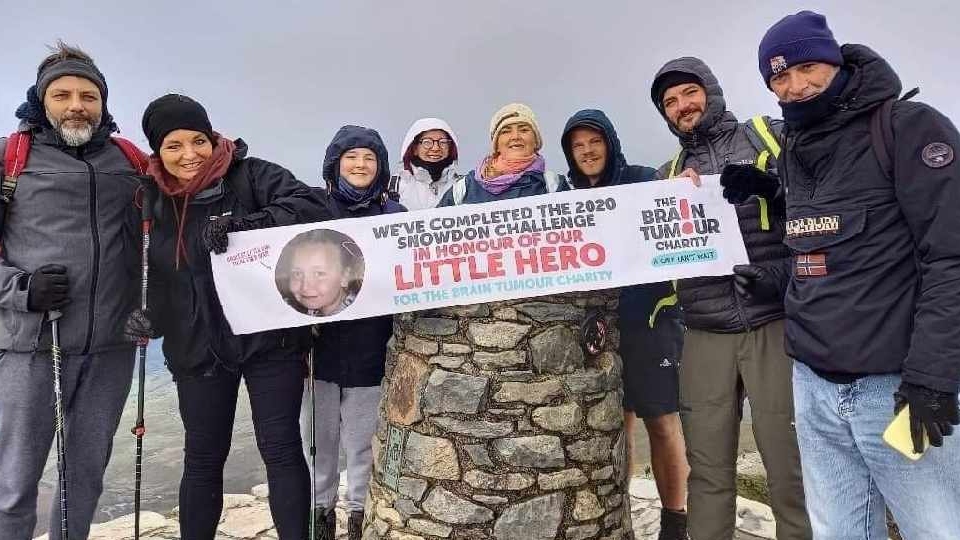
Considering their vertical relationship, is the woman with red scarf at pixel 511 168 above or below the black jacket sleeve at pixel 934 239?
above

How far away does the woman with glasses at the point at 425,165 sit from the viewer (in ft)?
17.4

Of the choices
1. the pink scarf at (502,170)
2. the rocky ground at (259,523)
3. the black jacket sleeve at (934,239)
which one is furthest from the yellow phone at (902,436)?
the rocky ground at (259,523)

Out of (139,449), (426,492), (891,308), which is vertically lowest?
(426,492)

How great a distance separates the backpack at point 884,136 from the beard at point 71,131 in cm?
475

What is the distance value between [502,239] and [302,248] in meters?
1.45

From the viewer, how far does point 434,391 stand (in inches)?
155

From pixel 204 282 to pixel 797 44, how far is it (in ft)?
12.3

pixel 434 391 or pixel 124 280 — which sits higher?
pixel 124 280

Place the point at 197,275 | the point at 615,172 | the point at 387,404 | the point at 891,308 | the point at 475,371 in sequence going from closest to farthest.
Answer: the point at 891,308 → the point at 197,275 → the point at 475,371 → the point at 387,404 → the point at 615,172

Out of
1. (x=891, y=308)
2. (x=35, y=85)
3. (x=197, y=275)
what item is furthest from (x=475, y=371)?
(x=35, y=85)

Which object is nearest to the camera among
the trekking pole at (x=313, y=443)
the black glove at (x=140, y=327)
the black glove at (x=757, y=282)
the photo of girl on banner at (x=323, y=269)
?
the black glove at (x=757, y=282)

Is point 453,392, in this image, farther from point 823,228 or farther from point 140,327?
point 823,228

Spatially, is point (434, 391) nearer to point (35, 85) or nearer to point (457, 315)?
point (457, 315)

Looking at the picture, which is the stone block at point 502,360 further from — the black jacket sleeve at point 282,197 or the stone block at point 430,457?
the black jacket sleeve at point 282,197
